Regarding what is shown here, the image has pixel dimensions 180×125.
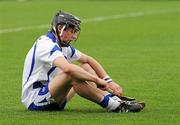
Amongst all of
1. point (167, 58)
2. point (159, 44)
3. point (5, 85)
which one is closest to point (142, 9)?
point (159, 44)

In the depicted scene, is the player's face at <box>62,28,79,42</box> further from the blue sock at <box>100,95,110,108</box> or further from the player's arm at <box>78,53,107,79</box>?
the blue sock at <box>100,95,110,108</box>

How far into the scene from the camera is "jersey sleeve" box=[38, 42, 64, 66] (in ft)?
37.0

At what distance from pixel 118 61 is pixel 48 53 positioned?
8687mm

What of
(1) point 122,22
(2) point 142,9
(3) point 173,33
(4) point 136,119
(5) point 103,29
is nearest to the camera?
(4) point 136,119

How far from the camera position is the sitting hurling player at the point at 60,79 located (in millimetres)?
11258

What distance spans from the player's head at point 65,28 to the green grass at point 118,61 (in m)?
1.07

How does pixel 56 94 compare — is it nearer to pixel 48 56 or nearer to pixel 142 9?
pixel 48 56

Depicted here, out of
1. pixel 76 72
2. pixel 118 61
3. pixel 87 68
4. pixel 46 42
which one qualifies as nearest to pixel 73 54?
pixel 87 68

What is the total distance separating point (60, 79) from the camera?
11.3 metres

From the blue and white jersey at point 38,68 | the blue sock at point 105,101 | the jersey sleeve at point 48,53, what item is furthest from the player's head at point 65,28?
the blue sock at point 105,101

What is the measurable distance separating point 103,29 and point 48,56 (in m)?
20.5

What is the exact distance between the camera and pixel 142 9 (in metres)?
45.2

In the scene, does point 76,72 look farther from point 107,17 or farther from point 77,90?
point 107,17

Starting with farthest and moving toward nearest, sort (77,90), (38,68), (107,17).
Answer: (107,17)
(38,68)
(77,90)
